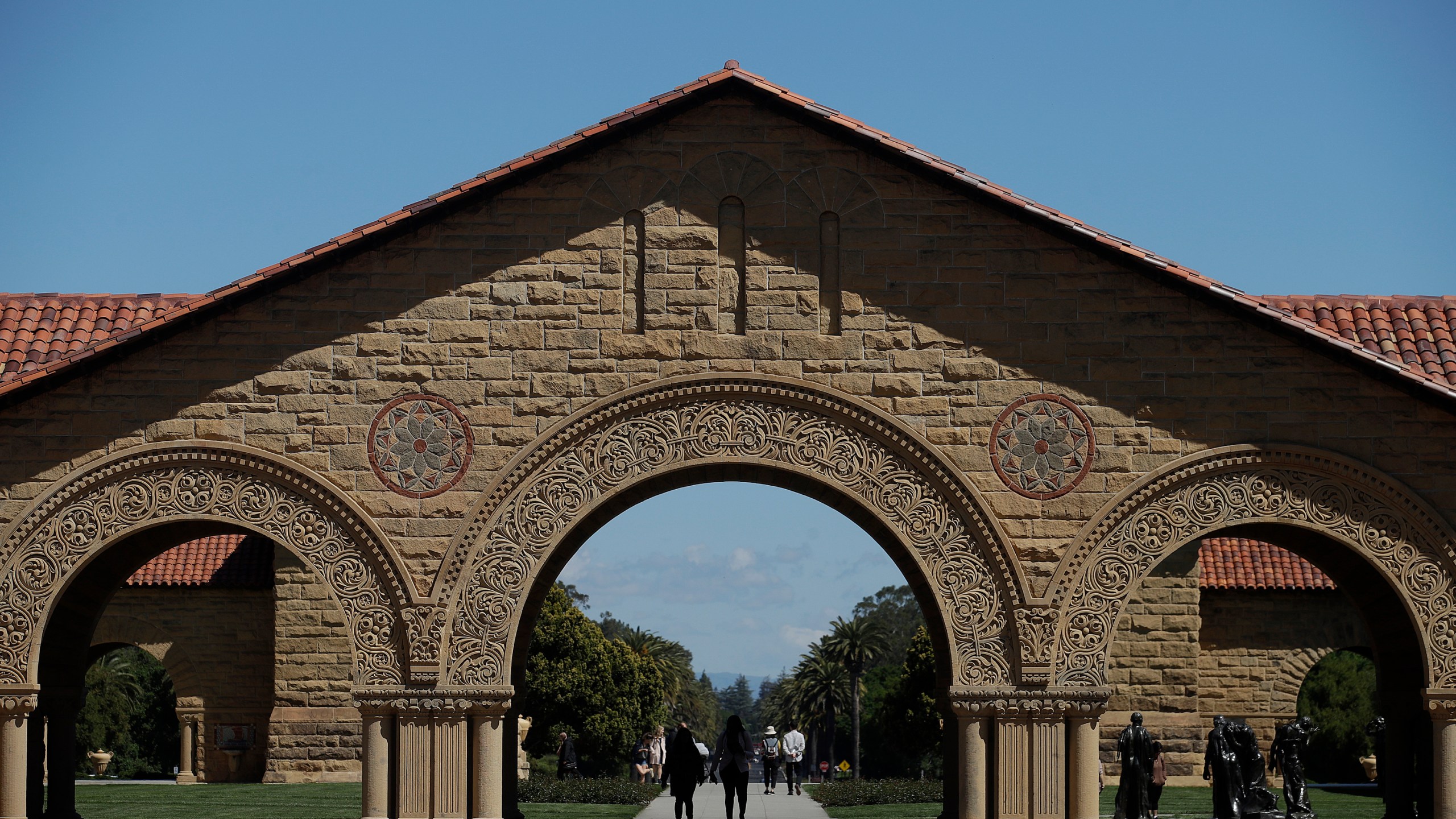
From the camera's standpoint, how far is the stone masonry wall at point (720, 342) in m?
14.1

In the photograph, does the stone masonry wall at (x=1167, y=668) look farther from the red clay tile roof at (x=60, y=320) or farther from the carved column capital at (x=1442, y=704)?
the red clay tile roof at (x=60, y=320)

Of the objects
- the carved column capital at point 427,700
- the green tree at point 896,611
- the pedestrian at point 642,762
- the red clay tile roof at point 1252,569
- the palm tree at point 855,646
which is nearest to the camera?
the carved column capital at point 427,700

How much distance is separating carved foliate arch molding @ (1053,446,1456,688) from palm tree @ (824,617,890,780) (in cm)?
4104

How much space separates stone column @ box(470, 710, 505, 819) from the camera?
46.2 feet

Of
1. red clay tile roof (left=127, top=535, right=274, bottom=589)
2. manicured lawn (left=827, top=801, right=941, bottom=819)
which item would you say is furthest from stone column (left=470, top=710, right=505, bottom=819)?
red clay tile roof (left=127, top=535, right=274, bottom=589)

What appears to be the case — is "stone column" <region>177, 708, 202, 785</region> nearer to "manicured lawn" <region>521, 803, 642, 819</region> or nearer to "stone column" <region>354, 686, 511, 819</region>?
"manicured lawn" <region>521, 803, 642, 819</region>

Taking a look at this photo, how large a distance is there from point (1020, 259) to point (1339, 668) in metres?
26.8

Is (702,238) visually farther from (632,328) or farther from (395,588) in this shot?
(395,588)

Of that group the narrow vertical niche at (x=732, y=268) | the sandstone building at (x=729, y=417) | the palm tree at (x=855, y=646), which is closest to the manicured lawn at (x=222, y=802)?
the sandstone building at (x=729, y=417)

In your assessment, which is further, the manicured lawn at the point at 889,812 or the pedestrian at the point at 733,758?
the manicured lawn at the point at 889,812

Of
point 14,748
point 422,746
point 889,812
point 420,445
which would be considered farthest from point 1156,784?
point 14,748

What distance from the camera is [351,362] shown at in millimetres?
14344

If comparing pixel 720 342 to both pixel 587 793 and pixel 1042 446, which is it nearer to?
pixel 1042 446

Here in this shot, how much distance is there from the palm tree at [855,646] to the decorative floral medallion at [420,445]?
41.7 meters
